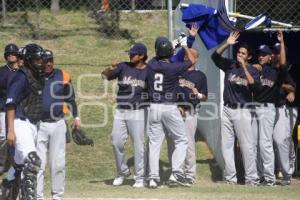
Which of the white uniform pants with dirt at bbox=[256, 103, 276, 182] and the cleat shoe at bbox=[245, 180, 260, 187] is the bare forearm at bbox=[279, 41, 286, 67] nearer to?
the white uniform pants with dirt at bbox=[256, 103, 276, 182]

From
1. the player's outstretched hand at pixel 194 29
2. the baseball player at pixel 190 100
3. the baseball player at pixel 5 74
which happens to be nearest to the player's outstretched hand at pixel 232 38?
the player's outstretched hand at pixel 194 29

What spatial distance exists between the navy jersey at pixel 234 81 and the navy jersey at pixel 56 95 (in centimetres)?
264

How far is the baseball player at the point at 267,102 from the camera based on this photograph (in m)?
13.4

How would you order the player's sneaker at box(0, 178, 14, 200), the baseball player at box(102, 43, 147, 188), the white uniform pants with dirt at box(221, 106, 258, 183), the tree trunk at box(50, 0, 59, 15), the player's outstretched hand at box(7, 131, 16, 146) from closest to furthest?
the player's outstretched hand at box(7, 131, 16, 146)
the player's sneaker at box(0, 178, 14, 200)
the baseball player at box(102, 43, 147, 188)
the white uniform pants with dirt at box(221, 106, 258, 183)
the tree trunk at box(50, 0, 59, 15)

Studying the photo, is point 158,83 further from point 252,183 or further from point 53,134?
point 53,134

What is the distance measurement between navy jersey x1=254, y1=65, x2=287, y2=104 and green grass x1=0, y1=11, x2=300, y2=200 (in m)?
1.35

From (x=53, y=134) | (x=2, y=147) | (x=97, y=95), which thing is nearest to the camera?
(x=53, y=134)

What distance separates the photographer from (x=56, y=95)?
11430mm

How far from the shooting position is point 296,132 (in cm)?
1434

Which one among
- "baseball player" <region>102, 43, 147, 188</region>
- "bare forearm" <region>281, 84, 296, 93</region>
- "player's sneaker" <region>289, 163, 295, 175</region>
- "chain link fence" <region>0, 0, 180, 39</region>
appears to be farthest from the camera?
"chain link fence" <region>0, 0, 180, 39</region>

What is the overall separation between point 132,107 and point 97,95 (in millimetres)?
3846

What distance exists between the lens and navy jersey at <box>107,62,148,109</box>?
13.1m

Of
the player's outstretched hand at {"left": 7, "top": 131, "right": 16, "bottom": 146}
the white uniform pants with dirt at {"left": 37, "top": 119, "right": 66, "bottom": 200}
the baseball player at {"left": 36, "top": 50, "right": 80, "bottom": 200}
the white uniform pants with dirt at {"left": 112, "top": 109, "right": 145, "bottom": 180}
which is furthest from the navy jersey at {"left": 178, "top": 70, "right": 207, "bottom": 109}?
the player's outstretched hand at {"left": 7, "top": 131, "right": 16, "bottom": 146}

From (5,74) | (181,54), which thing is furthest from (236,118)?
(5,74)
